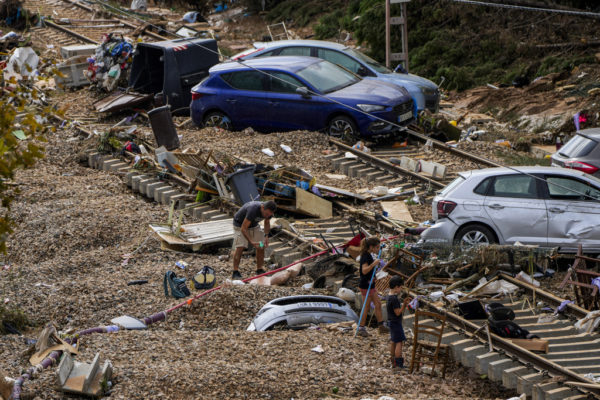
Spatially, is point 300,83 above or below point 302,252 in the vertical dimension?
above

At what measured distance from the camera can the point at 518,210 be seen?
42.2 feet

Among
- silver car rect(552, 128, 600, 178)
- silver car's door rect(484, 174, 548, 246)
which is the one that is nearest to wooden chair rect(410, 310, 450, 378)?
silver car's door rect(484, 174, 548, 246)

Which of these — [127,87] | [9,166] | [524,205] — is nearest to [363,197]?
[524,205]

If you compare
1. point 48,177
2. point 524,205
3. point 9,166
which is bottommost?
point 48,177

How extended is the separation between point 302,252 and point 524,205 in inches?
140

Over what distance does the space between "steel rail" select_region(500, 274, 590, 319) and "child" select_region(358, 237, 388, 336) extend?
79.3 inches

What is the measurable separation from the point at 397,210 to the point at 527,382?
5.82 metres

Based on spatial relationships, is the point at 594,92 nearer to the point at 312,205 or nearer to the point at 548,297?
the point at 312,205

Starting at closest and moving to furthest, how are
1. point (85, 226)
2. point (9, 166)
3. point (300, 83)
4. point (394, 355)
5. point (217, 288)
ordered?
point (9, 166) < point (394, 355) < point (217, 288) < point (85, 226) < point (300, 83)

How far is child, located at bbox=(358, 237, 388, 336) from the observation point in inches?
433

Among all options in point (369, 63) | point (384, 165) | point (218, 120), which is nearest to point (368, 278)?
point (384, 165)

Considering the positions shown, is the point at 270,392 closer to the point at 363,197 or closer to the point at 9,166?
the point at 9,166

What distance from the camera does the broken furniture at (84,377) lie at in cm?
880

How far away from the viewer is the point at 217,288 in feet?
40.6
